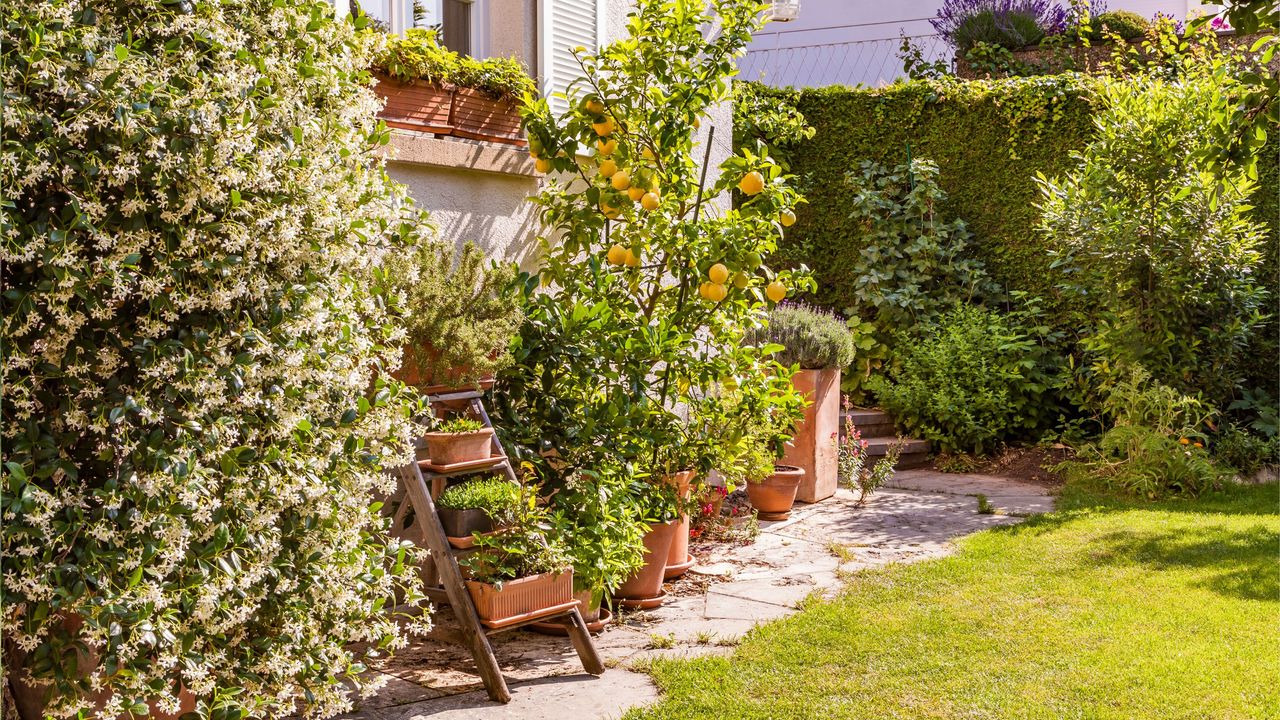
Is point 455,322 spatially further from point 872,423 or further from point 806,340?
point 872,423

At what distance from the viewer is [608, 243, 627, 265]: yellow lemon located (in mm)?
4973

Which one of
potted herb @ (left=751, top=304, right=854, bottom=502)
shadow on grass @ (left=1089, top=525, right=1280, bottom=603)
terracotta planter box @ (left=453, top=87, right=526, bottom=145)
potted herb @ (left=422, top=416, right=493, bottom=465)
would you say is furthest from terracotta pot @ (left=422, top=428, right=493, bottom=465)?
potted herb @ (left=751, top=304, right=854, bottom=502)

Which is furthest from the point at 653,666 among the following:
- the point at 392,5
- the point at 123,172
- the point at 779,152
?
the point at 779,152

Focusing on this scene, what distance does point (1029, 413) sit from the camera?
867cm

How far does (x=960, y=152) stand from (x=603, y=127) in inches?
205

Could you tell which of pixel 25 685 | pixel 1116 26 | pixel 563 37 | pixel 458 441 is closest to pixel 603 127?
pixel 563 37

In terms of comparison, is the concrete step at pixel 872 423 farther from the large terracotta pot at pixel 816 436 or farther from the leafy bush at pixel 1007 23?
the leafy bush at pixel 1007 23

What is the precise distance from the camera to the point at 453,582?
3.65m

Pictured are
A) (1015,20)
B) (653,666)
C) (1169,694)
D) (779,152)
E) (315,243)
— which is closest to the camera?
(315,243)

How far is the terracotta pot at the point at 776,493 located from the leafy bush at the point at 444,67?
2.69m

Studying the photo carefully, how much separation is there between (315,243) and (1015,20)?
10.5m

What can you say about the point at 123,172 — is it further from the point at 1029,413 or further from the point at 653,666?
the point at 1029,413

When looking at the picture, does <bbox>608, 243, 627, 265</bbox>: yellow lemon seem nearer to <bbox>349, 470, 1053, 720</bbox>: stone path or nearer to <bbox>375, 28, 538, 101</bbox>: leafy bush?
<bbox>375, 28, 538, 101</bbox>: leafy bush

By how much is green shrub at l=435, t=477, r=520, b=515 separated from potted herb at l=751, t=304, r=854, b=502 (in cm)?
334
